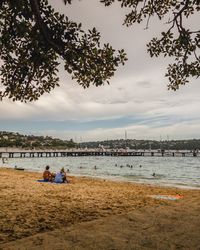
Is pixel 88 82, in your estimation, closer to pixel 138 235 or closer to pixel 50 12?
pixel 50 12

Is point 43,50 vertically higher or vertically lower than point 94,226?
higher

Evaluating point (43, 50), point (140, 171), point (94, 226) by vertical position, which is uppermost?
point (43, 50)

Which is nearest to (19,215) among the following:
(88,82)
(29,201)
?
(29,201)

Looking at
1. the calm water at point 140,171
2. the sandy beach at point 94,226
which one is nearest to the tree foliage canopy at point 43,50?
the sandy beach at point 94,226

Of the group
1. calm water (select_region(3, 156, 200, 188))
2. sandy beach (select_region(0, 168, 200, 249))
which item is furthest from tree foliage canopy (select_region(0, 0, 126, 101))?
calm water (select_region(3, 156, 200, 188))

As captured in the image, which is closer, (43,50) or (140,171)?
(43,50)

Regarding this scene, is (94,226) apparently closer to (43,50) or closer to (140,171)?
(43,50)

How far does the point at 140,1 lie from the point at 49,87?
145 inches

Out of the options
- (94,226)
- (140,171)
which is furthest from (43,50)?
(140,171)

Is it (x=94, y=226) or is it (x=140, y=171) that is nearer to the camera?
(x=94, y=226)

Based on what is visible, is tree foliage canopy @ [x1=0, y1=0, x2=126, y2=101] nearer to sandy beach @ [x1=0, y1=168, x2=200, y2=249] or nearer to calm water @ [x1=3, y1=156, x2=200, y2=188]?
sandy beach @ [x1=0, y1=168, x2=200, y2=249]

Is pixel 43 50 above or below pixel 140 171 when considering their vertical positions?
above

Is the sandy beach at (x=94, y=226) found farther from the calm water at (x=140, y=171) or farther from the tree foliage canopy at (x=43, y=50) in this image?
the calm water at (x=140, y=171)

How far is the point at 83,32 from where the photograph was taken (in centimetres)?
676
